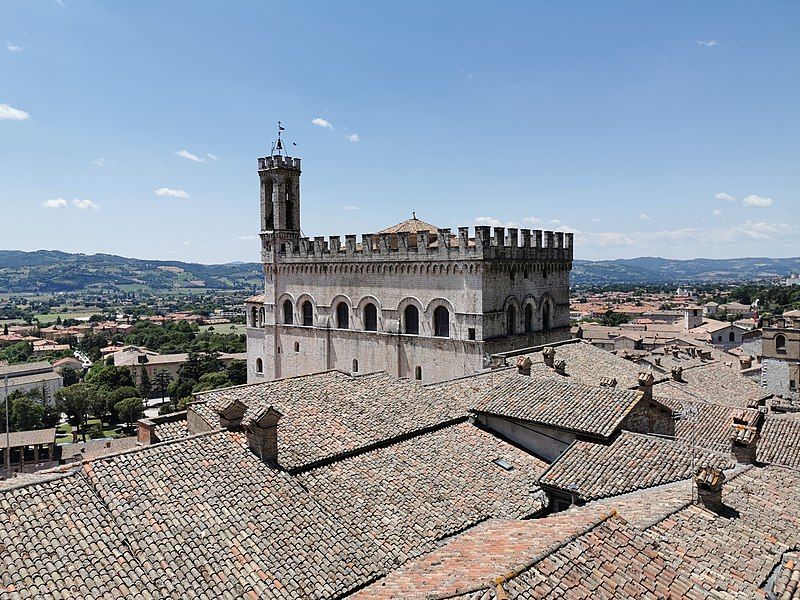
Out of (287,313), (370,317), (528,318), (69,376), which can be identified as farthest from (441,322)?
(69,376)

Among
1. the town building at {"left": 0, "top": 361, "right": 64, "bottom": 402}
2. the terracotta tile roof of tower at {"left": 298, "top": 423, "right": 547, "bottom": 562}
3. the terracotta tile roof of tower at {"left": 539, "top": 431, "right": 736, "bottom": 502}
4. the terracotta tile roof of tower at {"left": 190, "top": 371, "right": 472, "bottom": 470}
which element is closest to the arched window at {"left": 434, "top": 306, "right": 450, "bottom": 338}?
the terracotta tile roof of tower at {"left": 190, "top": 371, "right": 472, "bottom": 470}

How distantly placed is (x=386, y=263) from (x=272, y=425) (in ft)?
64.7

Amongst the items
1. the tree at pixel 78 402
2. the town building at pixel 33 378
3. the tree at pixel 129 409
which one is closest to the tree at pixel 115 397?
the tree at pixel 78 402

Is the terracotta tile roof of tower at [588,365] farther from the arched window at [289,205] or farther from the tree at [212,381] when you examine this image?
the tree at [212,381]

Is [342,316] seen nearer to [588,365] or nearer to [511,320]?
[511,320]

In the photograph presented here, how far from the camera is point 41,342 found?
13838cm

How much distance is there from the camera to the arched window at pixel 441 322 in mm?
29750

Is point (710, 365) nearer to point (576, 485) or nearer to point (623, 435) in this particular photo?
point (623, 435)

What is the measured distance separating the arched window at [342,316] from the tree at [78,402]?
126 ft

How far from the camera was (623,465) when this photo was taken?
519 inches

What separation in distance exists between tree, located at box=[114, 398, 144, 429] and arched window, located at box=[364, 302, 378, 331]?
39.8 meters

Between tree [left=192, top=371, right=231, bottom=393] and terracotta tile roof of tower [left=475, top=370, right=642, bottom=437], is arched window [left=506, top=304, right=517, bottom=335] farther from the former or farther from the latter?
tree [left=192, top=371, right=231, bottom=393]

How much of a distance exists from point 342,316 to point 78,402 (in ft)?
134

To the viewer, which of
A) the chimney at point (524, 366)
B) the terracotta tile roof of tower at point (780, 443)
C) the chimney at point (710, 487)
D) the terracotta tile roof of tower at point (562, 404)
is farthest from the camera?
the chimney at point (524, 366)
